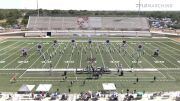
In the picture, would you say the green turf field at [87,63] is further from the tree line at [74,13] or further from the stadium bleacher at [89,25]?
the tree line at [74,13]

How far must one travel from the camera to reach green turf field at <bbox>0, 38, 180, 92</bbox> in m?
43.2

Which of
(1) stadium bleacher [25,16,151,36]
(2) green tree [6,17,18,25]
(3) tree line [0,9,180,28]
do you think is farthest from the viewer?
(3) tree line [0,9,180,28]

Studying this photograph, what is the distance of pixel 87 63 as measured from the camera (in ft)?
177

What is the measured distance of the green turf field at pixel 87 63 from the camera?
43219mm

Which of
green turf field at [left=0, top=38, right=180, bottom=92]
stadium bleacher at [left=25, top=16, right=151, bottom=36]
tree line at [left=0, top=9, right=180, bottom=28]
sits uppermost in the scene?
tree line at [left=0, top=9, right=180, bottom=28]

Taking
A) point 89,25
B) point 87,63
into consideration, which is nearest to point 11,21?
point 89,25

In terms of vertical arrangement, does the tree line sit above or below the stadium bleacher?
above

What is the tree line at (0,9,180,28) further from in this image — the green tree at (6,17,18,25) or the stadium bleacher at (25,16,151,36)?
the stadium bleacher at (25,16,151,36)

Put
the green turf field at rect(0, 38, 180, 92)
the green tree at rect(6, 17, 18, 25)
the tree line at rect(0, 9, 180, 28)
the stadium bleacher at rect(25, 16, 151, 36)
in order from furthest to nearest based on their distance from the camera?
the tree line at rect(0, 9, 180, 28) < the green tree at rect(6, 17, 18, 25) < the stadium bleacher at rect(25, 16, 151, 36) < the green turf field at rect(0, 38, 180, 92)

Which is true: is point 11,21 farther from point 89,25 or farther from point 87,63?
point 87,63

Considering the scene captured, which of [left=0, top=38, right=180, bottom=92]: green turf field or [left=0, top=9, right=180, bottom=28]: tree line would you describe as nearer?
[left=0, top=38, right=180, bottom=92]: green turf field

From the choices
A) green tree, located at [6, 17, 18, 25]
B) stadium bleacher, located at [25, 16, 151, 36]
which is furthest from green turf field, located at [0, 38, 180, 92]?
green tree, located at [6, 17, 18, 25]
